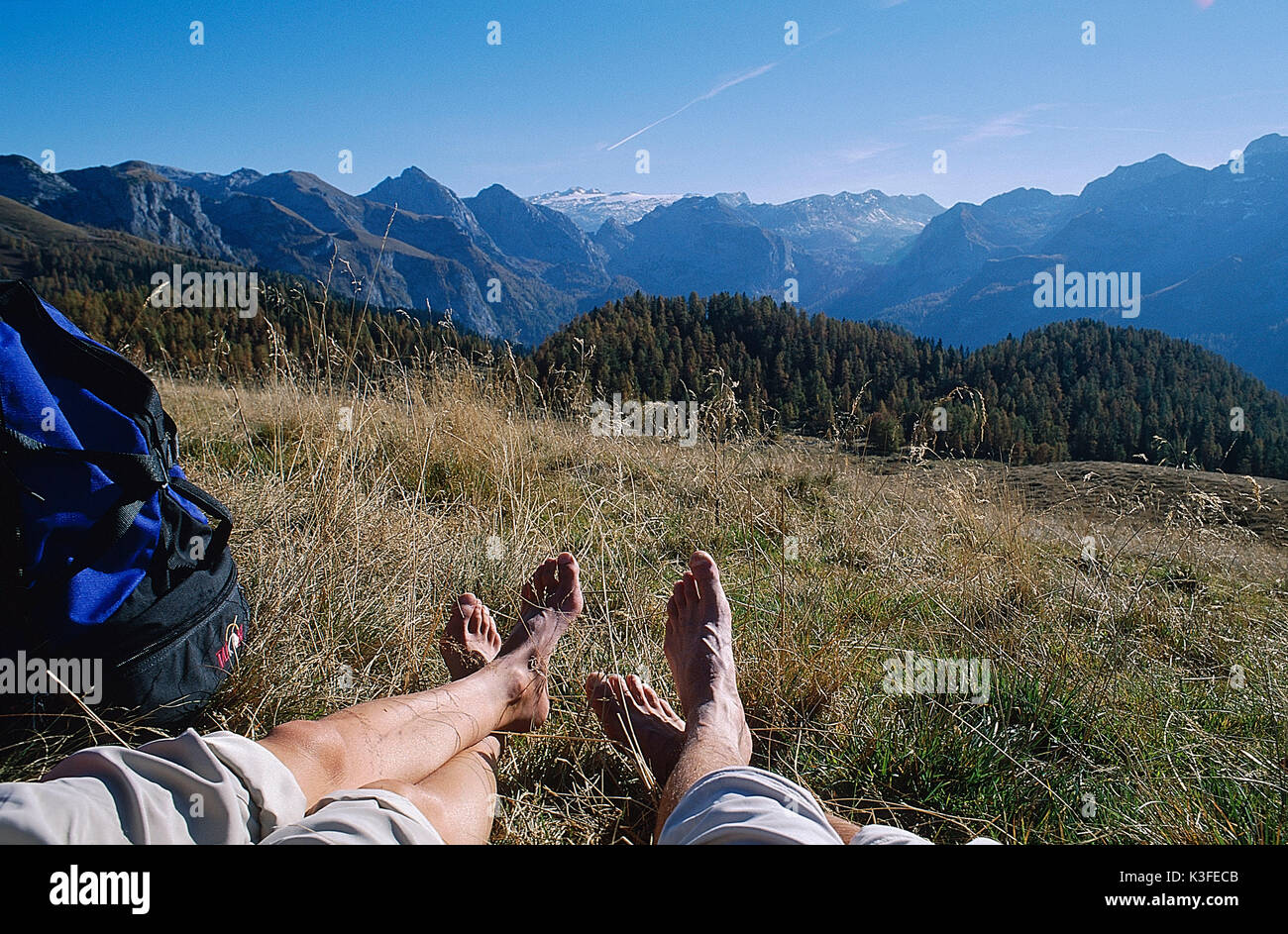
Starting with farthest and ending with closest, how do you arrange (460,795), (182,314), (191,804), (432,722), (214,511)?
1. (182,314)
2. (214,511)
3. (432,722)
4. (460,795)
5. (191,804)

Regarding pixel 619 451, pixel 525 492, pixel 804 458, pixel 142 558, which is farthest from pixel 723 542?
pixel 142 558

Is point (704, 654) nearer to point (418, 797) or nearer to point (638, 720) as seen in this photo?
point (638, 720)

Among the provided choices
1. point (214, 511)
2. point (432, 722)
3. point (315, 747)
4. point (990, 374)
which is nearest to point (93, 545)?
point (214, 511)

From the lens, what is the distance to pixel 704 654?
2068mm

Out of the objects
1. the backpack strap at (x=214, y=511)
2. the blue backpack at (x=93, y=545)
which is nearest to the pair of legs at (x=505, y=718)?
the blue backpack at (x=93, y=545)

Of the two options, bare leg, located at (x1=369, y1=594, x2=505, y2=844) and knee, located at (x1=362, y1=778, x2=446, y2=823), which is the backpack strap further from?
knee, located at (x1=362, y1=778, x2=446, y2=823)

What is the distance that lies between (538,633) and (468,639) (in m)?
0.23

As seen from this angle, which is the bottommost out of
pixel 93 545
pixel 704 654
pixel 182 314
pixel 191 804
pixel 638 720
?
pixel 638 720

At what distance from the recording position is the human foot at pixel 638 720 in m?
1.81

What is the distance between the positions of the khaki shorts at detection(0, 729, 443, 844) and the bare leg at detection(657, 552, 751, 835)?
0.60 metres

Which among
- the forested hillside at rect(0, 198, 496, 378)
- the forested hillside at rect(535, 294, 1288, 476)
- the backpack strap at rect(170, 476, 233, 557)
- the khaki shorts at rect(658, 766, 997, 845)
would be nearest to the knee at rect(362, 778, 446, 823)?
the khaki shorts at rect(658, 766, 997, 845)

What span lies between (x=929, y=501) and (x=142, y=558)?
162 inches

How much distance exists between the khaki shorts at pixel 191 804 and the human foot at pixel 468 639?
2.74ft
